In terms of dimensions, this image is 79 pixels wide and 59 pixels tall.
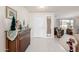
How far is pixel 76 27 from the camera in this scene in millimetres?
3301

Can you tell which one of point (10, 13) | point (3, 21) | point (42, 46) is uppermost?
point (10, 13)

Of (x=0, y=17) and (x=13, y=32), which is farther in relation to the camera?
(x=13, y=32)

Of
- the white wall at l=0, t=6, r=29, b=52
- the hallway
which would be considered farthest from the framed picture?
the hallway

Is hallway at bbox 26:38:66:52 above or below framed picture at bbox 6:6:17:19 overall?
below

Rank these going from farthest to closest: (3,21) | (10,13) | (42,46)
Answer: (42,46)
(10,13)
(3,21)

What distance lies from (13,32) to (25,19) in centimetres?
79

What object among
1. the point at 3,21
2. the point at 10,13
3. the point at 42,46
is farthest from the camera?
the point at 42,46

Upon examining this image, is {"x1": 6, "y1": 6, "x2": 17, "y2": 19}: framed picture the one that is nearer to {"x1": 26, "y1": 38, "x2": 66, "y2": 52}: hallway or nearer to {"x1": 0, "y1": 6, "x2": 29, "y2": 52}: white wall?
{"x1": 0, "y1": 6, "x2": 29, "y2": 52}: white wall

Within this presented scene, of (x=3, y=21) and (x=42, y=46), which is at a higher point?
(x=3, y=21)

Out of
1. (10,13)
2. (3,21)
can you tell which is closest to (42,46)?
(10,13)

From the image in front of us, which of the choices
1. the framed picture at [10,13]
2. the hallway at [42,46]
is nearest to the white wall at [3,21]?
the framed picture at [10,13]

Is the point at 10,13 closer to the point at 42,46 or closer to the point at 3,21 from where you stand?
the point at 3,21
